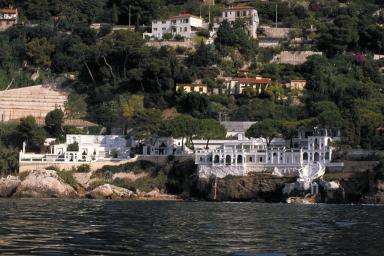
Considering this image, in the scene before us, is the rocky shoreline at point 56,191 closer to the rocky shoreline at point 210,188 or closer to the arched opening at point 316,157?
the rocky shoreline at point 210,188

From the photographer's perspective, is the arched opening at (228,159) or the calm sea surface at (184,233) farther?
the arched opening at (228,159)

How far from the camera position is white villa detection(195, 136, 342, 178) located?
219 ft

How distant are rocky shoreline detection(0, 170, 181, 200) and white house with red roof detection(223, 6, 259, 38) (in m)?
33.6

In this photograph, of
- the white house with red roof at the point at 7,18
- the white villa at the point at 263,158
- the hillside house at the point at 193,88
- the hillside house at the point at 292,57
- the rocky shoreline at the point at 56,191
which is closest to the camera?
the rocky shoreline at the point at 56,191

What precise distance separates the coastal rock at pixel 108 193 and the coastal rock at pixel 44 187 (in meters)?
1.71

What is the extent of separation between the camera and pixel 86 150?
2884 inches

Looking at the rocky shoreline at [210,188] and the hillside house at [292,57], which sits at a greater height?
the hillside house at [292,57]

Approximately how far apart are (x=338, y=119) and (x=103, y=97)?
23.5 m

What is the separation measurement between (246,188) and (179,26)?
109 ft

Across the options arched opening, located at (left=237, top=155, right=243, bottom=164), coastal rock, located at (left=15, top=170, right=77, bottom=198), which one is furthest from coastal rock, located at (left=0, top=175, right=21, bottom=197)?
arched opening, located at (left=237, top=155, right=243, bottom=164)

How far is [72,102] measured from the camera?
8225 centimetres

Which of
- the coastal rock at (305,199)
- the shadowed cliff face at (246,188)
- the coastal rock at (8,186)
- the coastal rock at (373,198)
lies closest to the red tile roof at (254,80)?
the shadowed cliff face at (246,188)

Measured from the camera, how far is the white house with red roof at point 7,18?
333 ft

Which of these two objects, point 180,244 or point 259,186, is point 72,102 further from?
point 180,244
